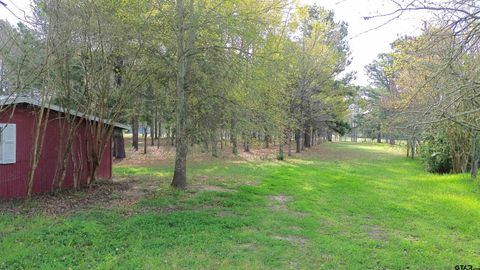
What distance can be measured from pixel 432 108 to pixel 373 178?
9.84m

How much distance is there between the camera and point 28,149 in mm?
9547

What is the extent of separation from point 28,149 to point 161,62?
4143 millimetres

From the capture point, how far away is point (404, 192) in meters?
11.3

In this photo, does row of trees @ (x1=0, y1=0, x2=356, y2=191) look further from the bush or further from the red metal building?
the bush

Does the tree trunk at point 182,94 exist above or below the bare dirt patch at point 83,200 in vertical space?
above

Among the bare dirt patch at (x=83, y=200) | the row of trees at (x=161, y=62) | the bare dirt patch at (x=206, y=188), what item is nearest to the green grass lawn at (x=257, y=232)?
the bare dirt patch at (x=206, y=188)

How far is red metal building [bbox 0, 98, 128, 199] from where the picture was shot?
8992 millimetres

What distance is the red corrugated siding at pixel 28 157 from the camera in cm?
909

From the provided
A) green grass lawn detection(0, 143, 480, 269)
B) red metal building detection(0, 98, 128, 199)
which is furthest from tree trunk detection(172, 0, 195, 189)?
red metal building detection(0, 98, 128, 199)

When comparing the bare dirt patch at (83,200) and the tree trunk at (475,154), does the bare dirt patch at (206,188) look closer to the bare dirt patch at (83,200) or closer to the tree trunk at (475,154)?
the bare dirt patch at (83,200)

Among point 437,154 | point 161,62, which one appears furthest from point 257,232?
point 437,154

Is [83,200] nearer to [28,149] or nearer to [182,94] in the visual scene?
[28,149]

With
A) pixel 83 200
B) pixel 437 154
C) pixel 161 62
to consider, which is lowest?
pixel 83 200

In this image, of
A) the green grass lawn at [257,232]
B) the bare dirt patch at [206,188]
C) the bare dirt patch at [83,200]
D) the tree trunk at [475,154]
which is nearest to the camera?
the green grass lawn at [257,232]
